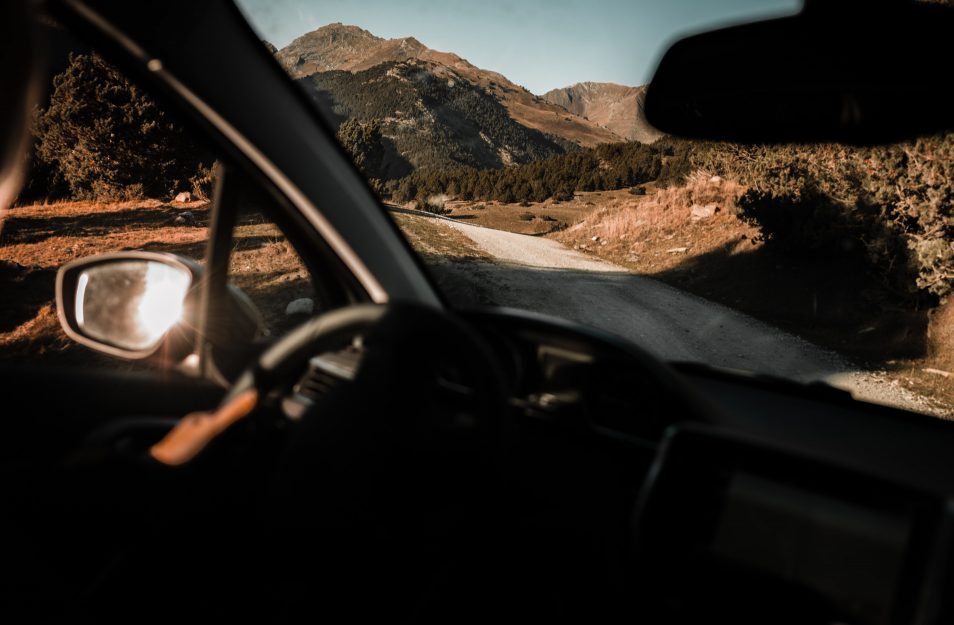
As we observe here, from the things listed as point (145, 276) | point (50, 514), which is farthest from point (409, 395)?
point (145, 276)

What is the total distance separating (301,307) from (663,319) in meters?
6.20

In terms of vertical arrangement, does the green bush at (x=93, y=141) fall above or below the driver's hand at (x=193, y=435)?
above

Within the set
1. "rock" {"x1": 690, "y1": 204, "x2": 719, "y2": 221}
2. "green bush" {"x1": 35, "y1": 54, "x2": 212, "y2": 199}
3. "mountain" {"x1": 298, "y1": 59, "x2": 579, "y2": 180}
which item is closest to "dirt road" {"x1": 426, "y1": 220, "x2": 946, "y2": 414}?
"rock" {"x1": 690, "y1": 204, "x2": 719, "y2": 221}

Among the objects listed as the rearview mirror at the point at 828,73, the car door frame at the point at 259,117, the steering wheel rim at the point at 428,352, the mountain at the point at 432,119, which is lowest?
the steering wheel rim at the point at 428,352

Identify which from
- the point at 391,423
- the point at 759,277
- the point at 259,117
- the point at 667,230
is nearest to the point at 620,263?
the point at 759,277

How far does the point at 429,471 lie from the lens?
48.5 inches

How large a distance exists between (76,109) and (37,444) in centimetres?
1732

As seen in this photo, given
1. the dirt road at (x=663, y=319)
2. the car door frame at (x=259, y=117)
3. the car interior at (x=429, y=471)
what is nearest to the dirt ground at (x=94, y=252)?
the car door frame at (x=259, y=117)

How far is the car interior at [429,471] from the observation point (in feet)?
3.51

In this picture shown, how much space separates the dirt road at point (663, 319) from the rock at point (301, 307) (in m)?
1.60

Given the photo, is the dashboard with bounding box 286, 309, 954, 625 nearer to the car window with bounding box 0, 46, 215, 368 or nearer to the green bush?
the car window with bounding box 0, 46, 215, 368

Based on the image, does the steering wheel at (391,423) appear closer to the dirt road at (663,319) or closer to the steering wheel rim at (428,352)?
the steering wheel rim at (428,352)

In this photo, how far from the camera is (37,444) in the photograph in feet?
6.27

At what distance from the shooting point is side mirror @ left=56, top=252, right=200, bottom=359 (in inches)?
86.4
